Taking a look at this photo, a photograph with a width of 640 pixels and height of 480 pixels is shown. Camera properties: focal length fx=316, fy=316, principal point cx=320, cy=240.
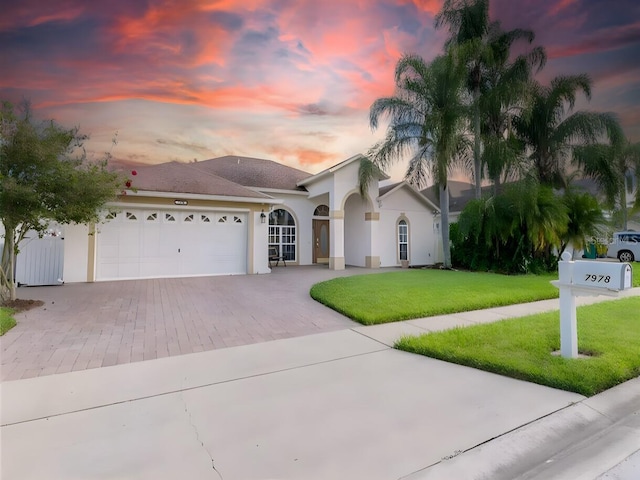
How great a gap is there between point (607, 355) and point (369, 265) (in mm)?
12156

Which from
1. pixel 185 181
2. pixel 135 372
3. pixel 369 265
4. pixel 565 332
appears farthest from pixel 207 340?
pixel 369 265

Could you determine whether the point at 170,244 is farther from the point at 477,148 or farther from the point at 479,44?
the point at 479,44

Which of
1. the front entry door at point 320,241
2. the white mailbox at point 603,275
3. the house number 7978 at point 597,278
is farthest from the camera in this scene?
the front entry door at point 320,241

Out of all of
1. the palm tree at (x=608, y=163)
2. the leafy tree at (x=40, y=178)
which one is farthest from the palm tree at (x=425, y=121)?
the leafy tree at (x=40, y=178)

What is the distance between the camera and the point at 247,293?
9.04 metres

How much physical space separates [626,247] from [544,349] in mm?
23592

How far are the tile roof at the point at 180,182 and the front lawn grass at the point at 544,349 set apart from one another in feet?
33.3

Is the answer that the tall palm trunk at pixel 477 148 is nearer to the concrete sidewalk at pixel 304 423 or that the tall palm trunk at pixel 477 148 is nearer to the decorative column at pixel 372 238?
the decorative column at pixel 372 238

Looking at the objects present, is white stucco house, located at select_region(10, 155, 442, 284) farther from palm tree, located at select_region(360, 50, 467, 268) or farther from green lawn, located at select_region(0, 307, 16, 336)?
green lawn, located at select_region(0, 307, 16, 336)

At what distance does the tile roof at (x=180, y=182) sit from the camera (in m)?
11.9

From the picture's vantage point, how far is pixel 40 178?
684 cm

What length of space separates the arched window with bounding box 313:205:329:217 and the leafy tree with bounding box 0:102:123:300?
10731 mm

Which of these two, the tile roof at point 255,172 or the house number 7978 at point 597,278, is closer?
the house number 7978 at point 597,278

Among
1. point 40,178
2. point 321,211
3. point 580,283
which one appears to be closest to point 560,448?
point 580,283
